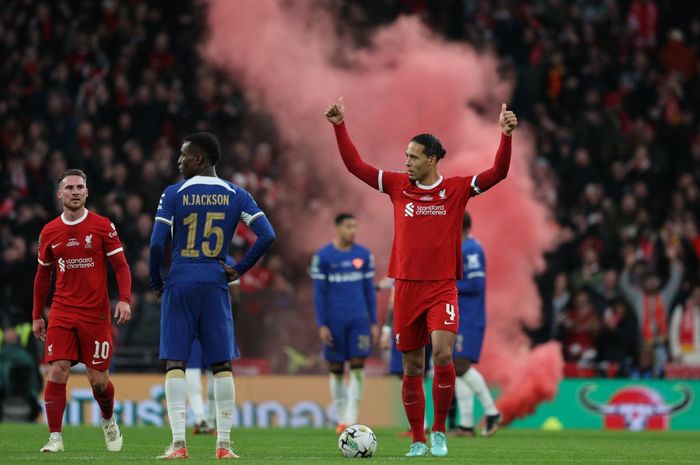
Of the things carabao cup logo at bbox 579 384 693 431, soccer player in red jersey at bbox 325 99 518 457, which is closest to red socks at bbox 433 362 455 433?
soccer player in red jersey at bbox 325 99 518 457

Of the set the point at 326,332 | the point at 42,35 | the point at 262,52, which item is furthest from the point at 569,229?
the point at 42,35

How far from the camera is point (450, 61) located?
24859 mm

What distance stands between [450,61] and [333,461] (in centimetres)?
1532

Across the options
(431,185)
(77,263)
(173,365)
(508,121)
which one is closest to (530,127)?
(431,185)

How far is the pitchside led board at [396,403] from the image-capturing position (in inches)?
771

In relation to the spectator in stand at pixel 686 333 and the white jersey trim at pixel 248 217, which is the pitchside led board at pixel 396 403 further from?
the white jersey trim at pixel 248 217

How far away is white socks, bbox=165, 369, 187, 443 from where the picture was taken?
9.98 metres

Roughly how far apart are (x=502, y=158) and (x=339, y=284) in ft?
21.5

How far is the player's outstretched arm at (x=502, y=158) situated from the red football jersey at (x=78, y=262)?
3151mm

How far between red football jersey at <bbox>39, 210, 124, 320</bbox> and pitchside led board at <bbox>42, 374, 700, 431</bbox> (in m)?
8.15

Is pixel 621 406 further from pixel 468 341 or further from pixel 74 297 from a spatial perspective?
pixel 74 297

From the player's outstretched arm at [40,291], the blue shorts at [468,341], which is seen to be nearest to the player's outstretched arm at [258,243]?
the player's outstretched arm at [40,291]

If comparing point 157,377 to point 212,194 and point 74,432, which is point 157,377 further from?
point 212,194

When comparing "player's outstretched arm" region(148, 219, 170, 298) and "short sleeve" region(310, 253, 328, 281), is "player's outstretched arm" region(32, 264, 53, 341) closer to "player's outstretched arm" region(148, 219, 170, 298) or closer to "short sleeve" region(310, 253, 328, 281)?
"player's outstretched arm" region(148, 219, 170, 298)
